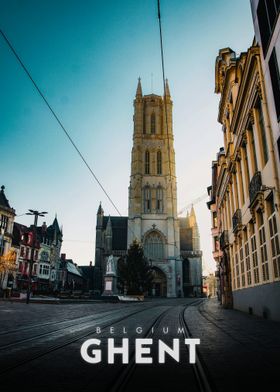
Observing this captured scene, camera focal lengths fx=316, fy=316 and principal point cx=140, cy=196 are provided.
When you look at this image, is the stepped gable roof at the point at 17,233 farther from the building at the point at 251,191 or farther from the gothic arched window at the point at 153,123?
the building at the point at 251,191

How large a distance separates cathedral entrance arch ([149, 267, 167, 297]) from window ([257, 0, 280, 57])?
52544 mm

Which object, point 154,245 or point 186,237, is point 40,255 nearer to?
point 154,245

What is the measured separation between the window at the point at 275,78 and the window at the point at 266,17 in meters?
0.75

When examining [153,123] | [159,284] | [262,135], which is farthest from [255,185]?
[153,123]

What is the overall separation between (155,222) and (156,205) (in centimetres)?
363

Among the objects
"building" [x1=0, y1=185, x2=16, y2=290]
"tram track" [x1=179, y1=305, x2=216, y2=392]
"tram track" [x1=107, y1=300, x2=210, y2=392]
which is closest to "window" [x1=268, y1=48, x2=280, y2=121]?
"tram track" [x1=179, y1=305, x2=216, y2=392]

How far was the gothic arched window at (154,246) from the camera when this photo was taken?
60.9 meters

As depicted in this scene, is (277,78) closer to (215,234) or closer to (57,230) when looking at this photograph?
(215,234)

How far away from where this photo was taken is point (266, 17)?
10203 mm

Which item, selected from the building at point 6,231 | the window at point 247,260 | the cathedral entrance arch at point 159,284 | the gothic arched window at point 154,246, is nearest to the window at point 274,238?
the window at point 247,260

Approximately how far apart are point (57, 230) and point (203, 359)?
5948cm

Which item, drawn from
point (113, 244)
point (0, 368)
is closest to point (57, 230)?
point (113, 244)

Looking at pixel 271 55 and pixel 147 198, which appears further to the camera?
pixel 147 198

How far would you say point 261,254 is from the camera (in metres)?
11.7
